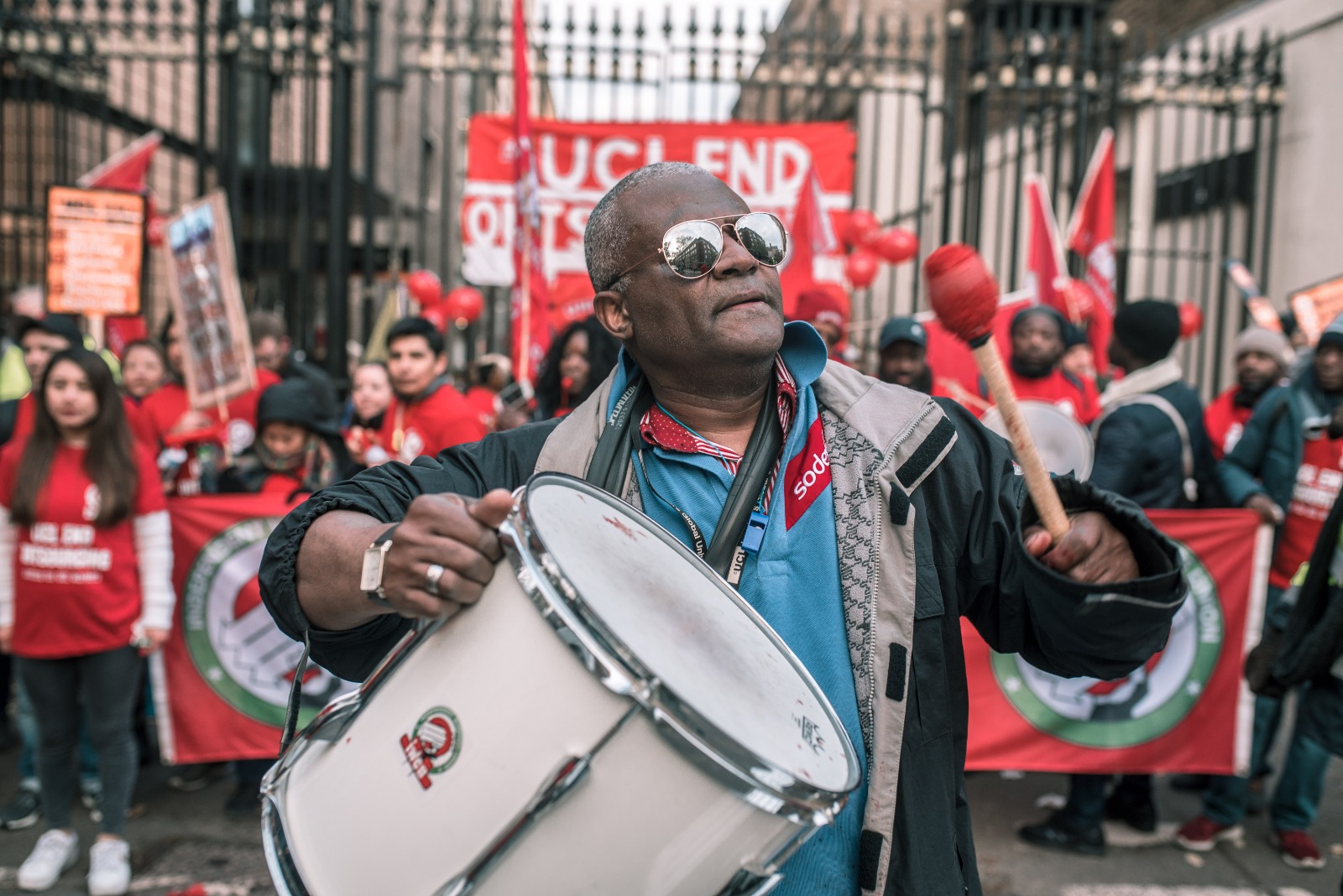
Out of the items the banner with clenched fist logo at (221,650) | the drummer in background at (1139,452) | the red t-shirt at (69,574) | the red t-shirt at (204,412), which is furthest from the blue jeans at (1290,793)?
the red t-shirt at (204,412)

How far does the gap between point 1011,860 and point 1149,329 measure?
2321mm

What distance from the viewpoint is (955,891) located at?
158 centimetres

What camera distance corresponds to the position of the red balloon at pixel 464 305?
8562 mm

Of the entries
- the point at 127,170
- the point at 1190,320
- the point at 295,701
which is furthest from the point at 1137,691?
the point at 127,170

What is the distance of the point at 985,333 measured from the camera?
1426mm

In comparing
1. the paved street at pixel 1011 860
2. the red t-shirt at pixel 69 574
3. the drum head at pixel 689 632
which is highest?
the drum head at pixel 689 632

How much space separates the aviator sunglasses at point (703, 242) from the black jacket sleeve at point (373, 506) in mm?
374

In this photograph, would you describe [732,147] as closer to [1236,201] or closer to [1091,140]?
[1236,201]

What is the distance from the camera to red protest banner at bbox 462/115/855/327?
7625mm

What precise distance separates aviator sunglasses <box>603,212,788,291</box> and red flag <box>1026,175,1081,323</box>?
18.4ft

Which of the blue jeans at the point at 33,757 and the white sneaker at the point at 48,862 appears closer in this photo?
the white sneaker at the point at 48,862

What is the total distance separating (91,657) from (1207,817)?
4465 millimetres

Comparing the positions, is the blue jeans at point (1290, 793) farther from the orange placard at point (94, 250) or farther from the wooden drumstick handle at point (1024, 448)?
the orange placard at point (94, 250)

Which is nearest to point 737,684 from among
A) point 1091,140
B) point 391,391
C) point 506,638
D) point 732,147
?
point 506,638
